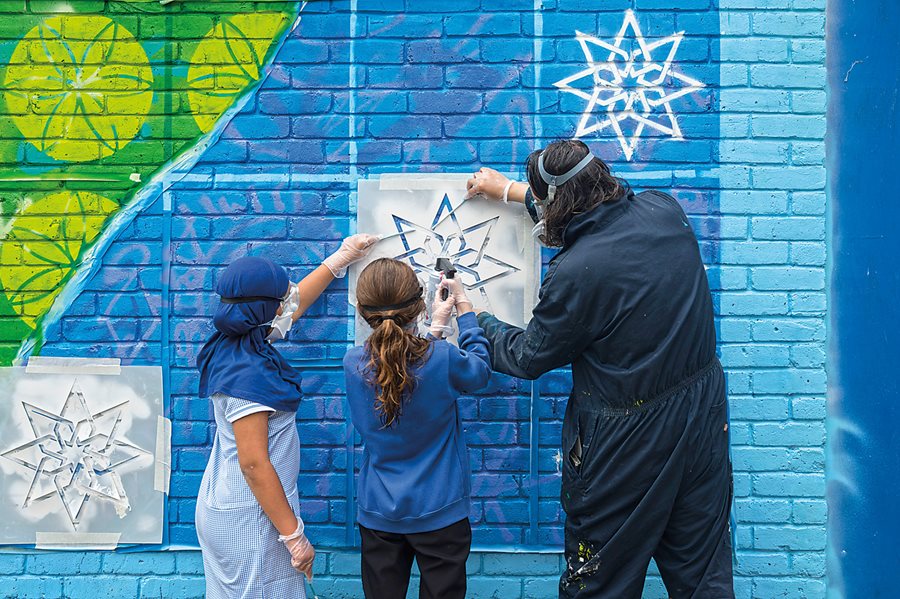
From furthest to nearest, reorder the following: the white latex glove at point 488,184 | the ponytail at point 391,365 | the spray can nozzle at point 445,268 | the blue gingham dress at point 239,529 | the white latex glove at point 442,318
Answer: the white latex glove at point 488,184 → the spray can nozzle at point 445,268 → the white latex glove at point 442,318 → the blue gingham dress at point 239,529 → the ponytail at point 391,365

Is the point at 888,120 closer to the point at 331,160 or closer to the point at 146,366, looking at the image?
the point at 331,160

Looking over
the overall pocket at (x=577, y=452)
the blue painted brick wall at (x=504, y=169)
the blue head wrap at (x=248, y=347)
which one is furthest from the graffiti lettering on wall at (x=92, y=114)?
the overall pocket at (x=577, y=452)

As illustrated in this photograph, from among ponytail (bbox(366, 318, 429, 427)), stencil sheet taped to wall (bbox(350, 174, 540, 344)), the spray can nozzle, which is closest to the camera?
ponytail (bbox(366, 318, 429, 427))

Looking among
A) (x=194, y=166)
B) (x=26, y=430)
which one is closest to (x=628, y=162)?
(x=194, y=166)

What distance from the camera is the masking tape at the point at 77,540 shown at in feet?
11.0

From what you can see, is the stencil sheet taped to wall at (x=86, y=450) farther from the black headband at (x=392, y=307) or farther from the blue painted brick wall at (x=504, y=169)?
the black headband at (x=392, y=307)

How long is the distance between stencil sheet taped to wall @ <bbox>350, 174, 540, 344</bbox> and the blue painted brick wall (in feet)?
0.48

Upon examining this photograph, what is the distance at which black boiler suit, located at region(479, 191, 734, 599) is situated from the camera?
99.7 inches

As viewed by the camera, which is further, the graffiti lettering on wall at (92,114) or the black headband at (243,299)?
the graffiti lettering on wall at (92,114)

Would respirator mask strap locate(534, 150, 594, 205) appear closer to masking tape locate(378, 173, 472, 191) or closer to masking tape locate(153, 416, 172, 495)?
masking tape locate(378, 173, 472, 191)

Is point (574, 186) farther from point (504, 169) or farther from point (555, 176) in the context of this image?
point (504, 169)

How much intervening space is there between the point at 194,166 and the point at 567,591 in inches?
90.3

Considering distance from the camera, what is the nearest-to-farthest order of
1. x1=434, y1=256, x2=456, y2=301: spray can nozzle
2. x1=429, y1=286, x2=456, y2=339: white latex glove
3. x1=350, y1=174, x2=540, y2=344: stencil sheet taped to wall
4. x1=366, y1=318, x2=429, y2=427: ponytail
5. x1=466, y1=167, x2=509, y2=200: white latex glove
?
x1=366, y1=318, x2=429, y2=427: ponytail
x1=429, y1=286, x2=456, y2=339: white latex glove
x1=434, y1=256, x2=456, y2=301: spray can nozzle
x1=466, y1=167, x2=509, y2=200: white latex glove
x1=350, y1=174, x2=540, y2=344: stencil sheet taped to wall

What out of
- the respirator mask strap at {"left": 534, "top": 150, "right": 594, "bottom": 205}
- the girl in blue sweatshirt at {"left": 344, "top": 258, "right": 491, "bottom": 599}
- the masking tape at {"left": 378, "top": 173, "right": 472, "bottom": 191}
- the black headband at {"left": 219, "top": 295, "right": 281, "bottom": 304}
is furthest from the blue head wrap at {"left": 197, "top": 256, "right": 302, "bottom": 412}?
the respirator mask strap at {"left": 534, "top": 150, "right": 594, "bottom": 205}
